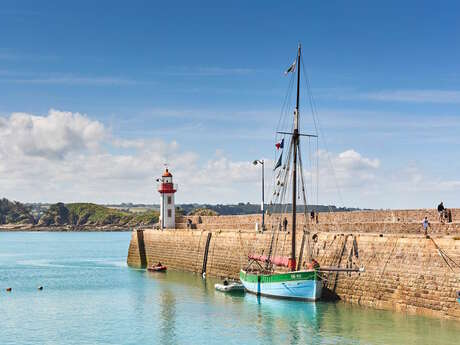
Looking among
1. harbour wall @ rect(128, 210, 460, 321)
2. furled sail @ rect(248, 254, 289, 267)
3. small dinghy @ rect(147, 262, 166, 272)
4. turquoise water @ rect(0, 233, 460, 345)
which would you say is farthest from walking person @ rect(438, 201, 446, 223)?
small dinghy @ rect(147, 262, 166, 272)

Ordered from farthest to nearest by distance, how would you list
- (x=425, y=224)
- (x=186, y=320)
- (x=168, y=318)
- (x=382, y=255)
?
(x=168, y=318) → (x=186, y=320) → (x=382, y=255) → (x=425, y=224)

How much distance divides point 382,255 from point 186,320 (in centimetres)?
1103

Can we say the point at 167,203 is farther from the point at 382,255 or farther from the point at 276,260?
the point at 382,255

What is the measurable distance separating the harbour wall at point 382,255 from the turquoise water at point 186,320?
0.96 meters

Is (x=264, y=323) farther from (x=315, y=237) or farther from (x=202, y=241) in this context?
(x=202, y=241)

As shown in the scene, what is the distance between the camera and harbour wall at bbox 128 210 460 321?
1161 inches

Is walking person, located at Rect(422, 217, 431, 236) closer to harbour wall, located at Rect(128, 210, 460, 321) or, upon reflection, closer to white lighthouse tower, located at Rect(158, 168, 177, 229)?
harbour wall, located at Rect(128, 210, 460, 321)

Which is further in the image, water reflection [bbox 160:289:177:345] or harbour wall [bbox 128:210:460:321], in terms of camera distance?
water reflection [bbox 160:289:177:345]

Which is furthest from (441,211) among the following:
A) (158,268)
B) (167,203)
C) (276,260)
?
(167,203)

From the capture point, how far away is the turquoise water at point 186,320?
28672 mm

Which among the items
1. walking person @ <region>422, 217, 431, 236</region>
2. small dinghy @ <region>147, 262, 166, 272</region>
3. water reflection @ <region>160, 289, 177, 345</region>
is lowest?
water reflection @ <region>160, 289, 177, 345</region>

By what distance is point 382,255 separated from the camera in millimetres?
33625

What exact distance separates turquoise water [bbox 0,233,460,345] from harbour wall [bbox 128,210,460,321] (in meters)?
0.96

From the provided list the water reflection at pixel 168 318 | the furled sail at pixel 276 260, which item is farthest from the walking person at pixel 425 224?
the water reflection at pixel 168 318
